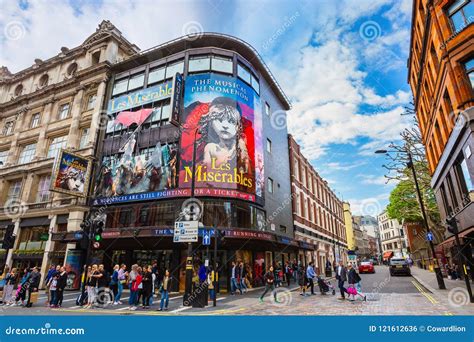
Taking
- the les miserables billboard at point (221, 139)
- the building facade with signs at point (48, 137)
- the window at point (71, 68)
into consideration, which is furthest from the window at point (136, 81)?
the window at point (71, 68)

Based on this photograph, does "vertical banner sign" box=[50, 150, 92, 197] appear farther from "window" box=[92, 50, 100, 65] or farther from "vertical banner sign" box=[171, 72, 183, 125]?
"window" box=[92, 50, 100, 65]

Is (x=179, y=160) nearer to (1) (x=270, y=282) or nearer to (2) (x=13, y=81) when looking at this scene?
(1) (x=270, y=282)

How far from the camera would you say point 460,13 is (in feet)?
45.8

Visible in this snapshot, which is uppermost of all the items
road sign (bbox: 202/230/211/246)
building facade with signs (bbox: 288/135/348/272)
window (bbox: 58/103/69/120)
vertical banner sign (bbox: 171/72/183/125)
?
window (bbox: 58/103/69/120)

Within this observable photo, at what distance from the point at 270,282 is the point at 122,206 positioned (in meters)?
13.1

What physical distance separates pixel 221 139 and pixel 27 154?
22.4 meters

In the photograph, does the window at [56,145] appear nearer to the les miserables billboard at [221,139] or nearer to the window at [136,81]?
Result: the window at [136,81]

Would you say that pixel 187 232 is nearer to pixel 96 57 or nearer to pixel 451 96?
pixel 451 96

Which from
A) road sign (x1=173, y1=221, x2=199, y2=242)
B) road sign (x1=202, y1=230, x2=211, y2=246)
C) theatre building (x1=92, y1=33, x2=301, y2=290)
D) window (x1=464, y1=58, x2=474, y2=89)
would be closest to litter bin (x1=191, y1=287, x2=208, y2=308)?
road sign (x1=173, y1=221, x2=199, y2=242)

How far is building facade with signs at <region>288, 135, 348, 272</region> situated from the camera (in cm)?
3092

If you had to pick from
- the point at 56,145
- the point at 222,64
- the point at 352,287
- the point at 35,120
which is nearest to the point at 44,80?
the point at 35,120

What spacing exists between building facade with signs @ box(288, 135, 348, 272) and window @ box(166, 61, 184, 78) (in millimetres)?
14979

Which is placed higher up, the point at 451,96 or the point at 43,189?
the point at 451,96

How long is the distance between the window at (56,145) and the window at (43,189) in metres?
2.29
